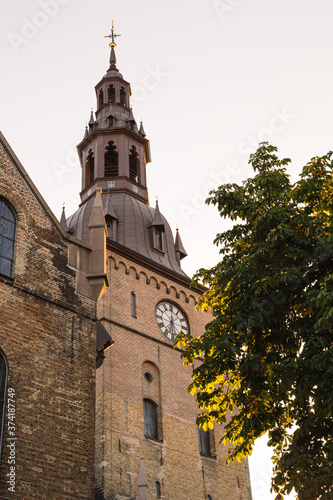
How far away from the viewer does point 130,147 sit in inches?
1651

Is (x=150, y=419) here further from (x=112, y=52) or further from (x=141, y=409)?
(x=112, y=52)

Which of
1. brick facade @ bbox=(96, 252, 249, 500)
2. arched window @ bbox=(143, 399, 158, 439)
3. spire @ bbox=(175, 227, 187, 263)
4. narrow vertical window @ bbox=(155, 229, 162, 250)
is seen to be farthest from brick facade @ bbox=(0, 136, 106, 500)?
spire @ bbox=(175, 227, 187, 263)

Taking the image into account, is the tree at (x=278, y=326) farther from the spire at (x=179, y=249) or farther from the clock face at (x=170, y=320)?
the spire at (x=179, y=249)

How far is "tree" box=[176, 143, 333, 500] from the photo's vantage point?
1147 centimetres

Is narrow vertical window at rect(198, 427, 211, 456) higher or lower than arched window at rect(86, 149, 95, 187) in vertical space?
lower

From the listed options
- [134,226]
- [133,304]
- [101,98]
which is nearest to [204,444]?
[133,304]

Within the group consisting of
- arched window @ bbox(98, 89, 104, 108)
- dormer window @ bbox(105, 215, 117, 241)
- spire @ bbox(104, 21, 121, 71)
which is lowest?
dormer window @ bbox(105, 215, 117, 241)

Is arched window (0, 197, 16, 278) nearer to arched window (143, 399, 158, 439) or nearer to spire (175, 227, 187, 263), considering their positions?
arched window (143, 399, 158, 439)

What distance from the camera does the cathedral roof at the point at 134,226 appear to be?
36156 millimetres

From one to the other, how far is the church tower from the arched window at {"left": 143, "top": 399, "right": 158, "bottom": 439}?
0.05 metres

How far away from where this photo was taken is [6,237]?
13.5 m

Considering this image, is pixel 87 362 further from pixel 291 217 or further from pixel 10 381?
pixel 291 217

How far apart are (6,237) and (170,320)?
22156mm

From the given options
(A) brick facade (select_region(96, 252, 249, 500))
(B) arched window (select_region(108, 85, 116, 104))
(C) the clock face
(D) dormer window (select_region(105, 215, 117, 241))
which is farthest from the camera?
(B) arched window (select_region(108, 85, 116, 104))
